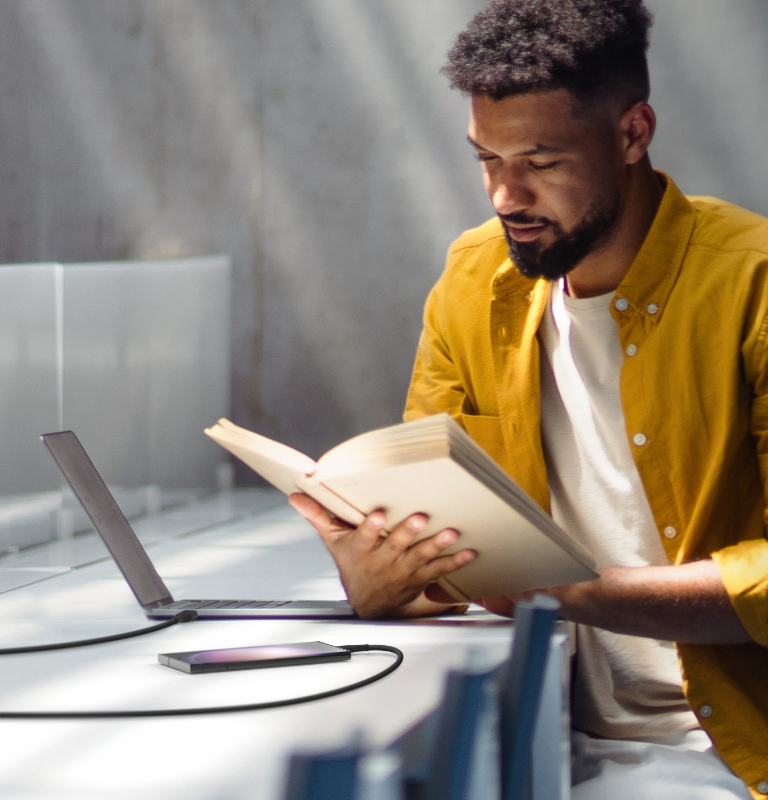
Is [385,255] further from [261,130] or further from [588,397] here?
Answer: [588,397]

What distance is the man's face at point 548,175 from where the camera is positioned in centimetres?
118

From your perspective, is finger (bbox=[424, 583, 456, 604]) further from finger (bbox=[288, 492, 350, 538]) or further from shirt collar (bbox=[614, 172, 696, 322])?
shirt collar (bbox=[614, 172, 696, 322])

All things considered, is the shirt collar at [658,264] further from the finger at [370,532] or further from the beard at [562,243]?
the finger at [370,532]

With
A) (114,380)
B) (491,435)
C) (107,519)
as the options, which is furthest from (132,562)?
(114,380)

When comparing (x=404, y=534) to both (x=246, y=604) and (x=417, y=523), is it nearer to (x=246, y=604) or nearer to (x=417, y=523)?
(x=417, y=523)

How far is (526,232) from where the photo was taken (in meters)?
1.25

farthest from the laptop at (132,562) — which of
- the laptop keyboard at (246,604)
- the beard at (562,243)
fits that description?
the beard at (562,243)

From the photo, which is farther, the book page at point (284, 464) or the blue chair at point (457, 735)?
the book page at point (284, 464)

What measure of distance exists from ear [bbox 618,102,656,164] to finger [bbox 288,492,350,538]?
56cm

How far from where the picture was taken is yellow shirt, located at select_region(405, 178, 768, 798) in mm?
1135

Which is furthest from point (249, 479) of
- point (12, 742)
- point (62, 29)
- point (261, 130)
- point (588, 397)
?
point (12, 742)

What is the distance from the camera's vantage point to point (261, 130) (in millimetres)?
2736

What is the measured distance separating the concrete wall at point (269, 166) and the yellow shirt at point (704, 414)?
4.65 feet

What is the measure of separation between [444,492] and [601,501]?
1.34ft
